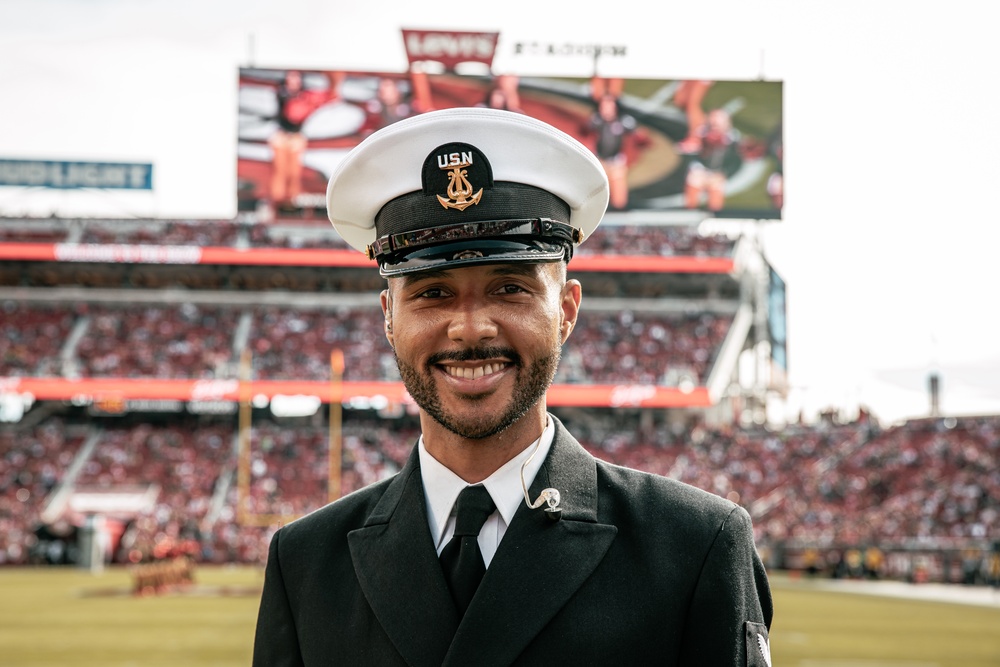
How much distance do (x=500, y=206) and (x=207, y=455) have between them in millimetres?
36898

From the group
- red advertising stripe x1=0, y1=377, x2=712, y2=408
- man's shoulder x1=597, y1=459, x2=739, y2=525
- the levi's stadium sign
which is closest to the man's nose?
man's shoulder x1=597, y1=459, x2=739, y2=525

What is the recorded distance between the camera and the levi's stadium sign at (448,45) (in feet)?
141

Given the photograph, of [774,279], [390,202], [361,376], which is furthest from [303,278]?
[390,202]

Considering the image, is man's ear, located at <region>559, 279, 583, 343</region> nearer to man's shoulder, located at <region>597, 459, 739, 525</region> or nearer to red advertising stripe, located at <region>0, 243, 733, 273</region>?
man's shoulder, located at <region>597, 459, 739, 525</region>

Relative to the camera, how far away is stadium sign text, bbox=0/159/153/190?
147 ft

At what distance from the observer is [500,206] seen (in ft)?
7.52

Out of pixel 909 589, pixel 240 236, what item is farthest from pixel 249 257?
pixel 909 589

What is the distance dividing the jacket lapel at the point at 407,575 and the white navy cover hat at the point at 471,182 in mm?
479


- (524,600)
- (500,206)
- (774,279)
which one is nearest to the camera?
(524,600)

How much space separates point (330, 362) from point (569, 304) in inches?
1501

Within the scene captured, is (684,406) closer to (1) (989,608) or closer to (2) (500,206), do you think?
(1) (989,608)

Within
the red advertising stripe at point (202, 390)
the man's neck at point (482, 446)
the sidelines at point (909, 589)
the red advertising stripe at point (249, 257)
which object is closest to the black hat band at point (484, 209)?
the man's neck at point (482, 446)

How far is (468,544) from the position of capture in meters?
2.20

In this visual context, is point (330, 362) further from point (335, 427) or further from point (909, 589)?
point (909, 589)
